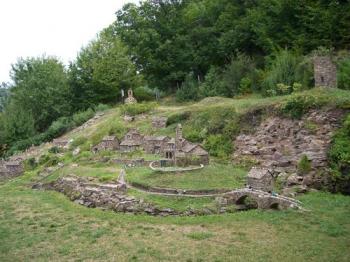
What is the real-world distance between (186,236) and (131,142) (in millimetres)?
17581

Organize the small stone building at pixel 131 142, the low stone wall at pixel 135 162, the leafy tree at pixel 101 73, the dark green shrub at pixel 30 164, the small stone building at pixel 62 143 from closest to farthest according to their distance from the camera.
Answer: the low stone wall at pixel 135 162, the small stone building at pixel 131 142, the dark green shrub at pixel 30 164, the small stone building at pixel 62 143, the leafy tree at pixel 101 73

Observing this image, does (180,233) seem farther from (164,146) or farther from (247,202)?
(164,146)

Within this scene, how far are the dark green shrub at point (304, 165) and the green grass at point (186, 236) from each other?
2334 mm

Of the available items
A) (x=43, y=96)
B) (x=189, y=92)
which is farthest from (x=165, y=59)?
(x=43, y=96)

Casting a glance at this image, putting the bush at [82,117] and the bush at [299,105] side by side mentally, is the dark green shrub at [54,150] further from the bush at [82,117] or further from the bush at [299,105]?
the bush at [299,105]

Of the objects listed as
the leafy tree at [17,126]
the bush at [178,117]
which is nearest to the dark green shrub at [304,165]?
the bush at [178,117]

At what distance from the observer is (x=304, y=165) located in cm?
2475

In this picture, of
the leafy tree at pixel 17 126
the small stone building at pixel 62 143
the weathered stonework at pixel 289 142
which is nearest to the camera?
the weathered stonework at pixel 289 142

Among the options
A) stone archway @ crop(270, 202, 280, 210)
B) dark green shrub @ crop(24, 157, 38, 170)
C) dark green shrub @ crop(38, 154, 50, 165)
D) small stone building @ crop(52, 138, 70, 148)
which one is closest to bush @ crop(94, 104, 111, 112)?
small stone building @ crop(52, 138, 70, 148)

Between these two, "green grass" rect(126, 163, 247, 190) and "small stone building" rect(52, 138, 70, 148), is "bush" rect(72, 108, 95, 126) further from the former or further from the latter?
"green grass" rect(126, 163, 247, 190)

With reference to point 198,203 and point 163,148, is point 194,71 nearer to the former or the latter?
point 163,148

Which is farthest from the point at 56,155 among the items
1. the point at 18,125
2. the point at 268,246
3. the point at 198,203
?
the point at 268,246

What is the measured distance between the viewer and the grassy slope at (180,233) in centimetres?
1677

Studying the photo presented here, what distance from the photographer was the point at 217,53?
53375 mm
